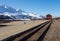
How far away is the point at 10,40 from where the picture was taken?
55.3ft
